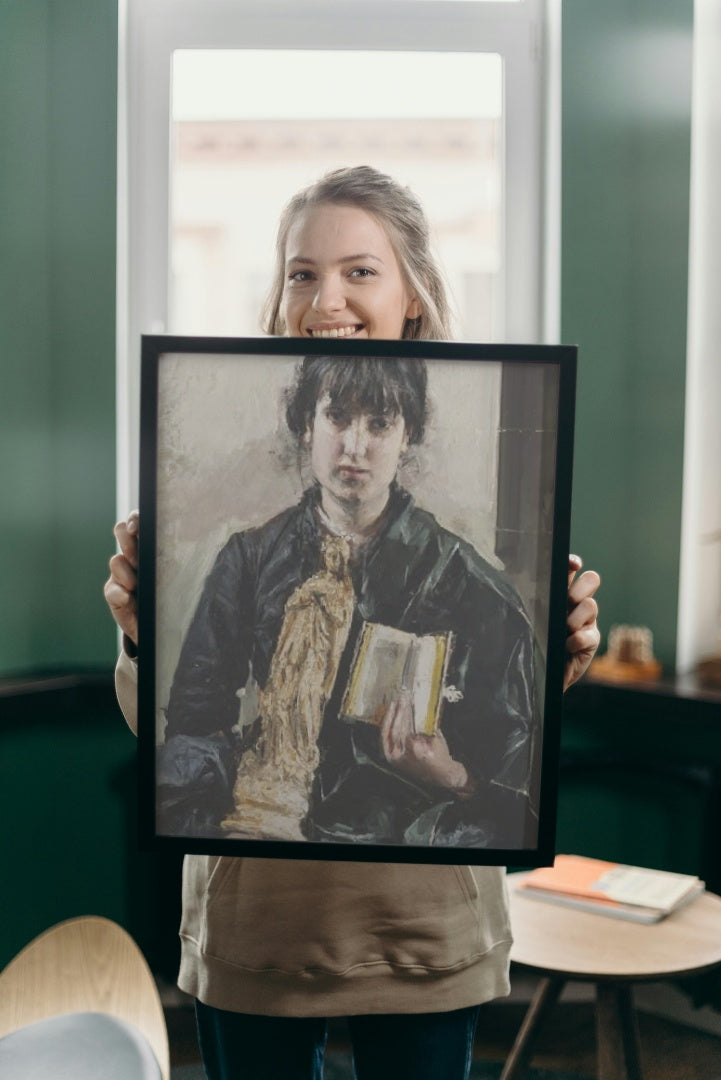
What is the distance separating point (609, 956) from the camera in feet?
5.65

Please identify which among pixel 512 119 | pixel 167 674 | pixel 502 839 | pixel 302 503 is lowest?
pixel 502 839

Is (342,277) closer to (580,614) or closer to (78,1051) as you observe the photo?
(580,614)

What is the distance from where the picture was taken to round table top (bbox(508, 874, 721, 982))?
66.0 inches

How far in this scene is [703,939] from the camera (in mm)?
1781

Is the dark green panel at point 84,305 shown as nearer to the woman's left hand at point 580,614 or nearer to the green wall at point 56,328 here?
the green wall at point 56,328

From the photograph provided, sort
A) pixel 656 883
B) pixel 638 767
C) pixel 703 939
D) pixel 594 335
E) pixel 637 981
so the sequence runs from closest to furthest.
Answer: pixel 637 981
pixel 703 939
pixel 656 883
pixel 638 767
pixel 594 335

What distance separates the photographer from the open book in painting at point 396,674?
97 centimetres

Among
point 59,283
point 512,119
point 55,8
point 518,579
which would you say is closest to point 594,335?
point 512,119

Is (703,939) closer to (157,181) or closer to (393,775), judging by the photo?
(393,775)

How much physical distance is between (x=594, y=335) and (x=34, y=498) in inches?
56.3

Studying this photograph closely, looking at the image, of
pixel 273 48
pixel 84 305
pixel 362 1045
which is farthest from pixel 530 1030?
pixel 273 48

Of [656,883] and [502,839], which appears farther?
[656,883]

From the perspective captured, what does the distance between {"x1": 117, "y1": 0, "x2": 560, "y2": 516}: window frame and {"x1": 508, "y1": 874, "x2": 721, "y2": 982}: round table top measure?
1370 millimetres

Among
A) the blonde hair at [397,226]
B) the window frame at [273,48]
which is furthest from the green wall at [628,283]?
the blonde hair at [397,226]
